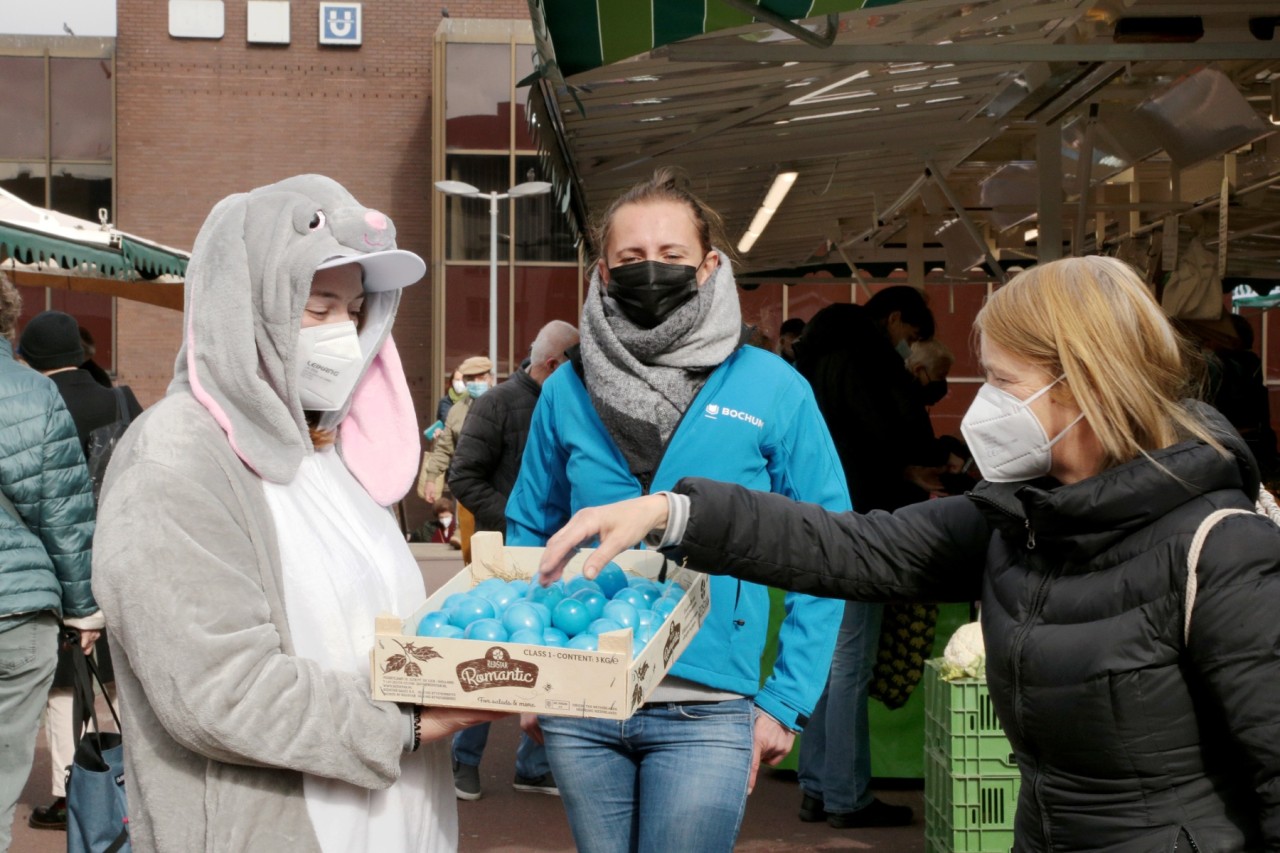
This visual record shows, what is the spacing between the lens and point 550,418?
3207 mm

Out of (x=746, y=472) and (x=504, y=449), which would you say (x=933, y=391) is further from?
(x=746, y=472)

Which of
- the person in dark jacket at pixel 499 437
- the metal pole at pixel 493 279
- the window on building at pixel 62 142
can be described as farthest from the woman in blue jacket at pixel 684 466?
the window on building at pixel 62 142

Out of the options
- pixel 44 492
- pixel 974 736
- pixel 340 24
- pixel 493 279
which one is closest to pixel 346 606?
pixel 44 492

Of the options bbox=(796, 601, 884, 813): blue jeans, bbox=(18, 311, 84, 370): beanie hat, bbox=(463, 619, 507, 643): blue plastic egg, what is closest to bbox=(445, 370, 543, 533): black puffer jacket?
bbox=(796, 601, 884, 813): blue jeans

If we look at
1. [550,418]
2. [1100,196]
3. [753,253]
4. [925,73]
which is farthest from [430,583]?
[550,418]

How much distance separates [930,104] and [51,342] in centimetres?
461

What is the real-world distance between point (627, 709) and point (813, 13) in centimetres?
217

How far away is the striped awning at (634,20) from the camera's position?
361 centimetres

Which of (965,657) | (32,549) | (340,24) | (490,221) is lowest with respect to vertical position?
(965,657)

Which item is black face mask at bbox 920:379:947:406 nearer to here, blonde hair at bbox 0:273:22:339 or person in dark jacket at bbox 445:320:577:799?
person in dark jacket at bbox 445:320:577:799

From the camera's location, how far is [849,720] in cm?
572

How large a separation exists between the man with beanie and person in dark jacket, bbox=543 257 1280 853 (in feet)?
14.5

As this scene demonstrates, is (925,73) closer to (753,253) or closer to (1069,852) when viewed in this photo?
(1069,852)

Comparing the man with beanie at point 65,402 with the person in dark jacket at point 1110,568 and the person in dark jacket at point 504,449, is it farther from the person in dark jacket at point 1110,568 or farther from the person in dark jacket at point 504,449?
the person in dark jacket at point 1110,568
